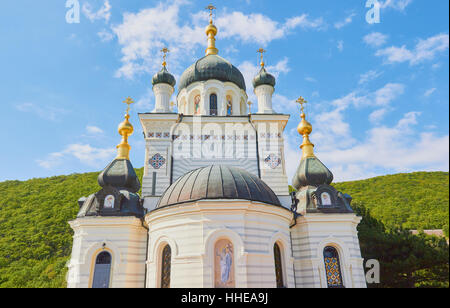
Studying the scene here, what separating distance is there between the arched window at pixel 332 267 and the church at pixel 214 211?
0.04 metres

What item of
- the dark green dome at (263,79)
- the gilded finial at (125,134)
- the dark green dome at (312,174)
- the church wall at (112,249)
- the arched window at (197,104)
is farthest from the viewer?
the arched window at (197,104)

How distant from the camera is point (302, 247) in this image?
44.1ft

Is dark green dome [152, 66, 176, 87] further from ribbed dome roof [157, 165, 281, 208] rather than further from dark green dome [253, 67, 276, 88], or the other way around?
ribbed dome roof [157, 165, 281, 208]

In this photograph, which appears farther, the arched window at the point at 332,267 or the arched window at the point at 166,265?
the arched window at the point at 332,267

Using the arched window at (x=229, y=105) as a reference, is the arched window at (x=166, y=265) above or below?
below

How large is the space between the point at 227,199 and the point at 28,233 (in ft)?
81.1

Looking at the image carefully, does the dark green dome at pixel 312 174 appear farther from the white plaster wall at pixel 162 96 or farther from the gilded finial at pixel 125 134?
the gilded finial at pixel 125 134

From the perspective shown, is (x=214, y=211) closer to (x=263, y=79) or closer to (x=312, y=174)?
(x=312, y=174)

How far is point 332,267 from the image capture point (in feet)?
43.2

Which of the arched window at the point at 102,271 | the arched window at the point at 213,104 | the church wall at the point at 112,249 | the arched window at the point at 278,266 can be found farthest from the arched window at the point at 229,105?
the arched window at the point at 102,271

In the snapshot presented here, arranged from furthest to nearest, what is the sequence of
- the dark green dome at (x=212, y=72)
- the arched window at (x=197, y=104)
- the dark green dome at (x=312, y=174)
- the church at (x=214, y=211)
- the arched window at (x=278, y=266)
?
1. the dark green dome at (x=212, y=72)
2. the arched window at (x=197, y=104)
3. the dark green dome at (x=312, y=174)
4. the arched window at (x=278, y=266)
5. the church at (x=214, y=211)

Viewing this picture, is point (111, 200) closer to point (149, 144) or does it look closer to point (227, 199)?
point (149, 144)

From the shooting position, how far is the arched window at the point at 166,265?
1121 centimetres
